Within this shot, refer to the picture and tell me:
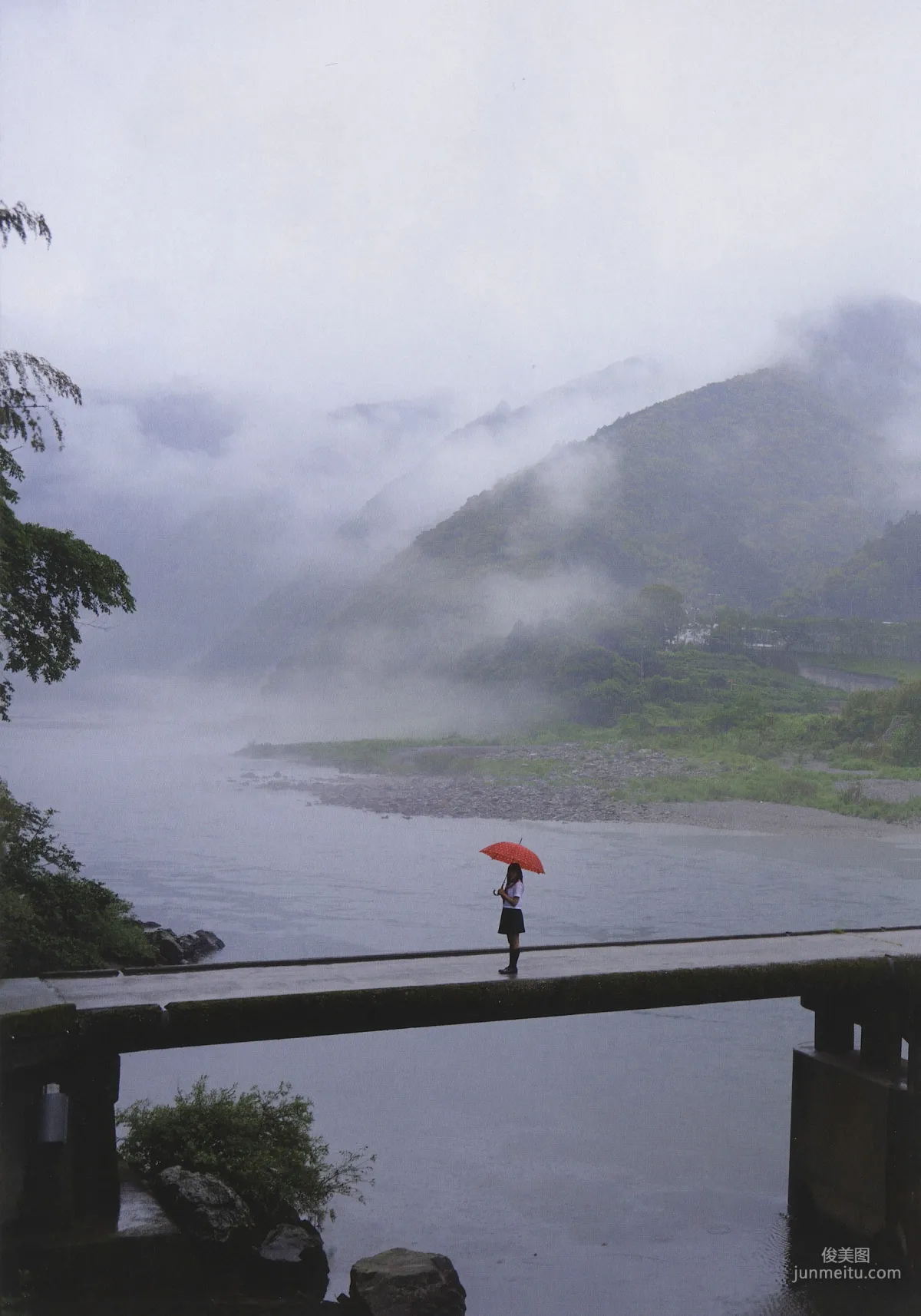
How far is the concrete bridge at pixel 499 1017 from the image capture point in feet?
26.5

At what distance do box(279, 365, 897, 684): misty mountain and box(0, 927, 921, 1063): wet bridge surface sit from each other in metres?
93.3

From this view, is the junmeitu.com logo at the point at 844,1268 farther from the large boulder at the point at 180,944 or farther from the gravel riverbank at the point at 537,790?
the gravel riverbank at the point at 537,790

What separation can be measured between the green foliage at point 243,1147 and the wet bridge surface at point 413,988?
1.67 meters

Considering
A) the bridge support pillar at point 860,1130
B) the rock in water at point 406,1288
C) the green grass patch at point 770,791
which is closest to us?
the rock in water at point 406,1288

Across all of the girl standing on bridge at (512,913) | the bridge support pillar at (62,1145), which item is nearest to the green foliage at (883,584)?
the girl standing on bridge at (512,913)

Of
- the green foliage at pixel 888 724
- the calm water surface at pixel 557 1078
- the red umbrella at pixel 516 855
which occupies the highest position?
the green foliage at pixel 888 724

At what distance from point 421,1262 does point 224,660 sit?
4689 inches

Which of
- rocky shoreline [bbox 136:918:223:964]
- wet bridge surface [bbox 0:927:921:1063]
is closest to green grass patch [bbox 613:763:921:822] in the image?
rocky shoreline [bbox 136:918:223:964]

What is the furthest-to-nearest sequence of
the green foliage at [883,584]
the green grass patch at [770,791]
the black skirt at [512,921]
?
the green foliage at [883,584]
the green grass patch at [770,791]
the black skirt at [512,921]

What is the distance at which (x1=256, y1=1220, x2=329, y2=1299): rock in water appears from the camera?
9867 mm

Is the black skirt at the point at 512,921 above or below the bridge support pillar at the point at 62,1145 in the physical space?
above

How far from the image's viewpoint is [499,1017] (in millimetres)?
8938

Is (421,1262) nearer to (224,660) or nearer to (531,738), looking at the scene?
(531,738)

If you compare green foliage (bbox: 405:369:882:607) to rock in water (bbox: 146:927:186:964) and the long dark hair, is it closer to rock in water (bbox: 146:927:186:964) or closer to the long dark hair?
rock in water (bbox: 146:927:186:964)
